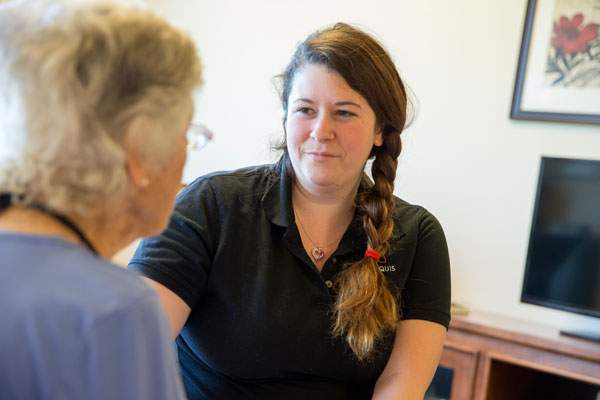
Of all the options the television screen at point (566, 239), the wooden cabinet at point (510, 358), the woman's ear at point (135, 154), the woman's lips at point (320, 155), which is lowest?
the wooden cabinet at point (510, 358)

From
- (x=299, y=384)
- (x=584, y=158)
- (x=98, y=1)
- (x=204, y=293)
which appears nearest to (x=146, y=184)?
(x=98, y=1)

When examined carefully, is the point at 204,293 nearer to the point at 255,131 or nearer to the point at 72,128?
the point at 72,128

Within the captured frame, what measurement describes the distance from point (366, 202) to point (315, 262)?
0.65 feet

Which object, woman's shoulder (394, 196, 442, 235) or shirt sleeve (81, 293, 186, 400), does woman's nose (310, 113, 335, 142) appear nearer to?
woman's shoulder (394, 196, 442, 235)

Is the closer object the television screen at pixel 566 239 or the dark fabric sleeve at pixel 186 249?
the dark fabric sleeve at pixel 186 249

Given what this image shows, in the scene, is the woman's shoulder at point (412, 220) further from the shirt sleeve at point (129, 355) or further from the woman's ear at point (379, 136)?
the shirt sleeve at point (129, 355)

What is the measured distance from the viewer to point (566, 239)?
228cm

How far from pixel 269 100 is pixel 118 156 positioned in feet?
8.10

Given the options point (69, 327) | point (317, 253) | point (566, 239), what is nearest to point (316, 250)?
point (317, 253)

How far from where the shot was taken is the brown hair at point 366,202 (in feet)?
4.07

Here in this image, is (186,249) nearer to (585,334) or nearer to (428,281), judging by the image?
(428,281)

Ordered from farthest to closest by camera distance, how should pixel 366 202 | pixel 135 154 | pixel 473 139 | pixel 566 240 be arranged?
pixel 473 139, pixel 566 240, pixel 366 202, pixel 135 154

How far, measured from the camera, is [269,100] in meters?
3.05

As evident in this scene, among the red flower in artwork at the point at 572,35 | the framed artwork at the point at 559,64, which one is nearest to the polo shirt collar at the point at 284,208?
the framed artwork at the point at 559,64
